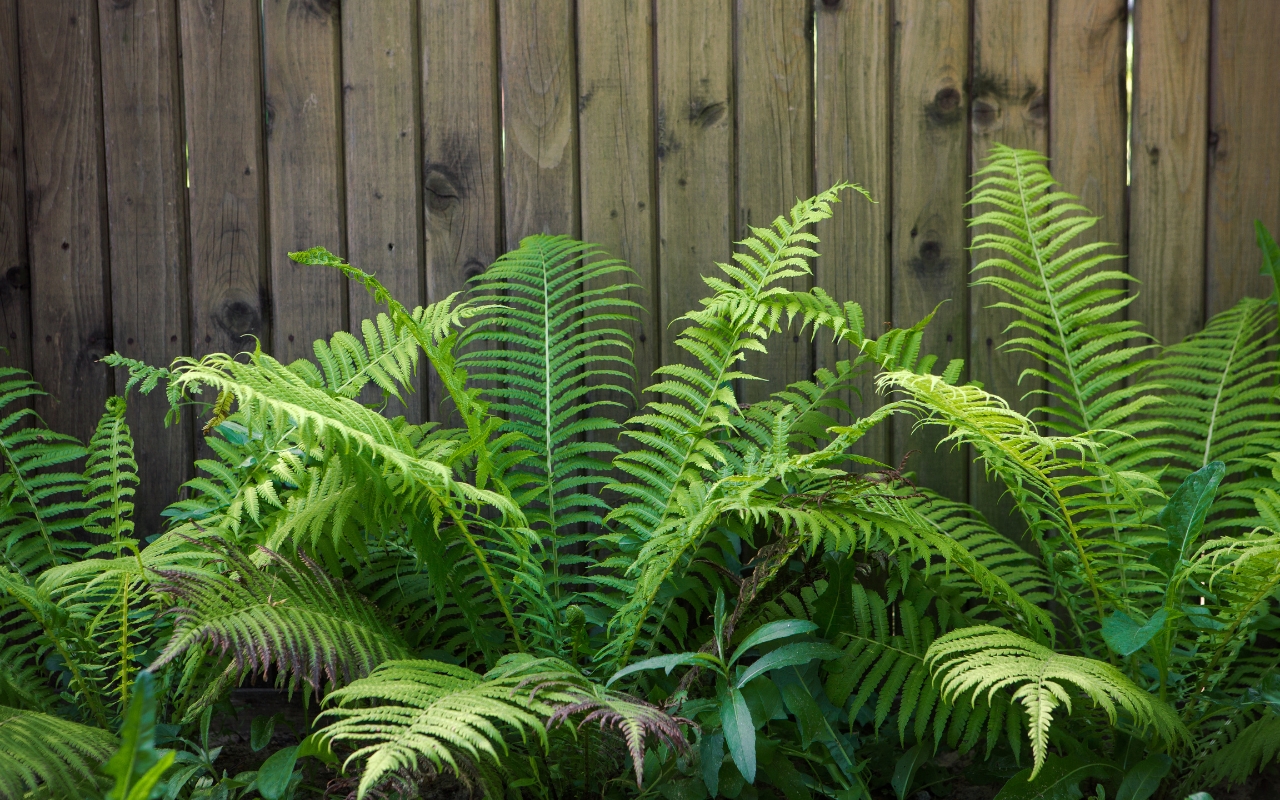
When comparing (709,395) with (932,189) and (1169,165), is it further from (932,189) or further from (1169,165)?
(1169,165)

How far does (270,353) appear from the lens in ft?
7.02

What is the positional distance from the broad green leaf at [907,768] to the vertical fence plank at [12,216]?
221 centimetres

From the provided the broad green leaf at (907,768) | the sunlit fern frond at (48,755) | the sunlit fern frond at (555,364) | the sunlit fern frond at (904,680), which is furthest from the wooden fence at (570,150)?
the sunlit fern frond at (48,755)

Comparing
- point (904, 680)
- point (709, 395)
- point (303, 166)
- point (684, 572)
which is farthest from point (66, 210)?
point (904, 680)

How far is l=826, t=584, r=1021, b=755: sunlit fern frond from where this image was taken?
154cm

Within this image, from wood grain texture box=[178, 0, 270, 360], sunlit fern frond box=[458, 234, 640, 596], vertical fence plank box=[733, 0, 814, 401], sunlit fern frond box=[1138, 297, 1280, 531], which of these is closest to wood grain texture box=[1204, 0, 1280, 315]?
sunlit fern frond box=[1138, 297, 1280, 531]

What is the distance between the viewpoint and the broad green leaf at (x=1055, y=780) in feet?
4.88

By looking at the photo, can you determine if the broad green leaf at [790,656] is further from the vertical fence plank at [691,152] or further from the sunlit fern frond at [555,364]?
the vertical fence plank at [691,152]

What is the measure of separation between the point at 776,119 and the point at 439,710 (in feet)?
5.02

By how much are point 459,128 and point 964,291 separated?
4.20ft

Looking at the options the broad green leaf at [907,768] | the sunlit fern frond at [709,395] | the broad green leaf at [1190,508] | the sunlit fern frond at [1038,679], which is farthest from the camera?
the sunlit fern frond at [709,395]

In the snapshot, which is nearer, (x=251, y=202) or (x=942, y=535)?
(x=942, y=535)

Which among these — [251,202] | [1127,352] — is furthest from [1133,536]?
[251,202]

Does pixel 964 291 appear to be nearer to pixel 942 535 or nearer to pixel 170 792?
pixel 942 535
